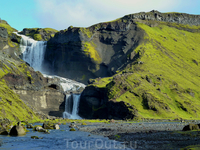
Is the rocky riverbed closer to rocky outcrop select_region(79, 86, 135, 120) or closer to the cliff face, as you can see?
rocky outcrop select_region(79, 86, 135, 120)

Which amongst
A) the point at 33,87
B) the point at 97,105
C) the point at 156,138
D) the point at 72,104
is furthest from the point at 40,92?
the point at 156,138

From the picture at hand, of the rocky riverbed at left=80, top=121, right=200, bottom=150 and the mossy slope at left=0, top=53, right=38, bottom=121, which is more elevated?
the mossy slope at left=0, top=53, right=38, bottom=121

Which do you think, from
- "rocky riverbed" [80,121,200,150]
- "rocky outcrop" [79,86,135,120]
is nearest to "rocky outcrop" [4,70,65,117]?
"rocky outcrop" [79,86,135,120]

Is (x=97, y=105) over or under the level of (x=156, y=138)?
over

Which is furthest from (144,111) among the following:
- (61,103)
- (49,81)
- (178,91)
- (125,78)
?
(49,81)

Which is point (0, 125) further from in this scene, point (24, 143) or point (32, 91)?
point (32, 91)

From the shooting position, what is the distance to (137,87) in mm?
158750

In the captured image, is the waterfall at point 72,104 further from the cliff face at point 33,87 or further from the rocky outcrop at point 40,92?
the cliff face at point 33,87

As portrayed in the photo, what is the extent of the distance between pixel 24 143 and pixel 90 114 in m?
124

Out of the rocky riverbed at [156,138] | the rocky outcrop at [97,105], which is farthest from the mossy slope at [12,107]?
the rocky outcrop at [97,105]

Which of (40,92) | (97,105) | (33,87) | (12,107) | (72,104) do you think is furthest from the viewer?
(72,104)

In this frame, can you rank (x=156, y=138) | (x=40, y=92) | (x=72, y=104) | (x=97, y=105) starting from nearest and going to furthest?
(x=156, y=138) < (x=40, y=92) < (x=97, y=105) < (x=72, y=104)

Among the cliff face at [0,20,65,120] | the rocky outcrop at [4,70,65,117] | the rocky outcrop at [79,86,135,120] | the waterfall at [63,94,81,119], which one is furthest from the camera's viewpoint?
the waterfall at [63,94,81,119]

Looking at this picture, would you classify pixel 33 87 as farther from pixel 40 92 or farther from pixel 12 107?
pixel 12 107
